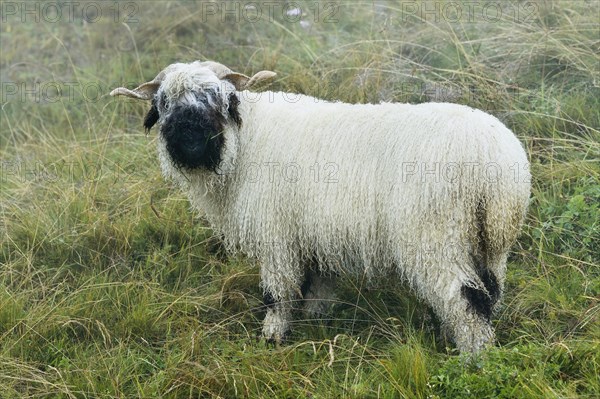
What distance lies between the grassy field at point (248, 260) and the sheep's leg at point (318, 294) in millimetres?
73

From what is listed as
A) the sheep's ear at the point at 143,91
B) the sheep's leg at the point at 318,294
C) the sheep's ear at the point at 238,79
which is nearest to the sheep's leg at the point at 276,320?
the sheep's leg at the point at 318,294

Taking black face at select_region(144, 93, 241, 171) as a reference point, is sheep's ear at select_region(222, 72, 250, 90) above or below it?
above

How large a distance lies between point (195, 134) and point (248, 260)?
103cm

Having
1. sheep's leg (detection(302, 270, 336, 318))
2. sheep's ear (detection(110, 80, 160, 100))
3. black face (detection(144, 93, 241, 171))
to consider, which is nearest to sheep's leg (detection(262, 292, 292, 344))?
sheep's leg (detection(302, 270, 336, 318))

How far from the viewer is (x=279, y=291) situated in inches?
178

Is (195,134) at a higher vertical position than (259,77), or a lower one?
lower

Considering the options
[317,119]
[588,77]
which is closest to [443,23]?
[588,77]

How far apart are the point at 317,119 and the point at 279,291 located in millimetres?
1006

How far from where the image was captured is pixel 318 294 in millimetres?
4754

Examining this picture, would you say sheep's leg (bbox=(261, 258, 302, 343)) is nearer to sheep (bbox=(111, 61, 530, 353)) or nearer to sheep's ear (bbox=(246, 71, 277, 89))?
sheep (bbox=(111, 61, 530, 353))

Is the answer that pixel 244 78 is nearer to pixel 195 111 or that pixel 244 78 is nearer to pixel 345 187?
pixel 195 111

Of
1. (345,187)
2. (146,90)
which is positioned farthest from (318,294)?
(146,90)

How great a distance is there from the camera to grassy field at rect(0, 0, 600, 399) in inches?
152

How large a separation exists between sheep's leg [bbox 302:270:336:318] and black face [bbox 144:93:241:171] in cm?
91
